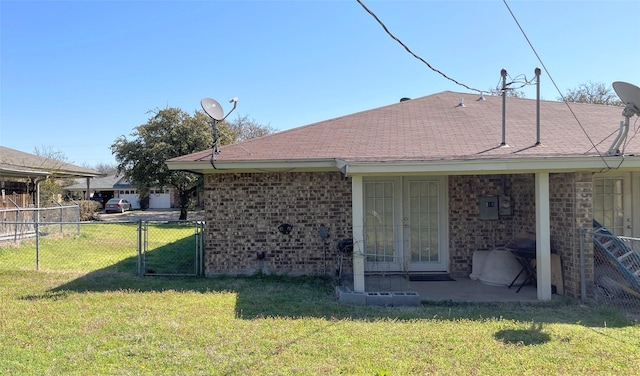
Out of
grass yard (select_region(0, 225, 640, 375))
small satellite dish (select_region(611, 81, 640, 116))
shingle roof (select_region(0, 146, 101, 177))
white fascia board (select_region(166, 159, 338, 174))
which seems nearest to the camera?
grass yard (select_region(0, 225, 640, 375))

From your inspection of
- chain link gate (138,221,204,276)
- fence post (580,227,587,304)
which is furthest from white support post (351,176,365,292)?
chain link gate (138,221,204,276)

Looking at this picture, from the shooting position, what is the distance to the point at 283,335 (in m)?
4.87

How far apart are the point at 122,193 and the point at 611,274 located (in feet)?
153

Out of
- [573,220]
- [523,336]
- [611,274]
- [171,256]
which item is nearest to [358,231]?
[523,336]

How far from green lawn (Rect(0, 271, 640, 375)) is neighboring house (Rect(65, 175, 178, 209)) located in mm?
36857

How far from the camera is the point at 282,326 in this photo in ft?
17.1

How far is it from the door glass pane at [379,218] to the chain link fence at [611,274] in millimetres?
3474

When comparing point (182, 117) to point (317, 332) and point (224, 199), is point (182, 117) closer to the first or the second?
point (224, 199)

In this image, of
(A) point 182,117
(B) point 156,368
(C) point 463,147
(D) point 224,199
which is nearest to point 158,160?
(A) point 182,117

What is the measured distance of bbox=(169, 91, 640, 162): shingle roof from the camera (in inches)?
289

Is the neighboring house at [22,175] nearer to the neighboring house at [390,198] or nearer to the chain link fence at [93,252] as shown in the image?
the chain link fence at [93,252]

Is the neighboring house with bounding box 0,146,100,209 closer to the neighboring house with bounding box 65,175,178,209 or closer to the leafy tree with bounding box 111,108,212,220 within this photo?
the leafy tree with bounding box 111,108,212,220

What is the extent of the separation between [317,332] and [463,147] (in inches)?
175

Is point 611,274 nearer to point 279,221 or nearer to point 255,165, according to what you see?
point 279,221
